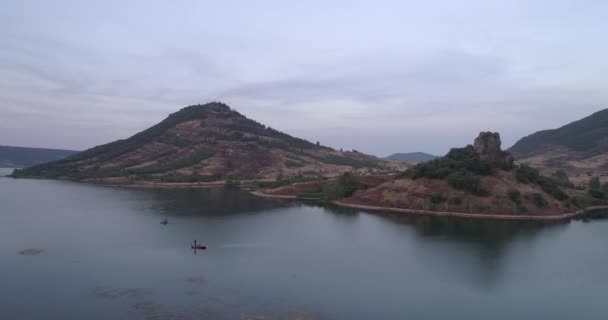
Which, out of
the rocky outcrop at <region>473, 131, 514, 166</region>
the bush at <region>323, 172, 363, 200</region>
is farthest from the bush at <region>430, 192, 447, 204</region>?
the bush at <region>323, 172, 363, 200</region>

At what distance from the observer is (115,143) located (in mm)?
163875

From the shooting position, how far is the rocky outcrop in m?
68.6

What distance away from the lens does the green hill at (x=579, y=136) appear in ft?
509

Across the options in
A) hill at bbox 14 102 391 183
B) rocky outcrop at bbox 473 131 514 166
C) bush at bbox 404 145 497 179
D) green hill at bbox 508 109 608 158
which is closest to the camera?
bush at bbox 404 145 497 179

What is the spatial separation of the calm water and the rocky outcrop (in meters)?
15.8

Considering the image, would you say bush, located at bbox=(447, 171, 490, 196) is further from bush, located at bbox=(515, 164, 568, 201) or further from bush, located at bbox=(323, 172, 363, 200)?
bush, located at bbox=(323, 172, 363, 200)

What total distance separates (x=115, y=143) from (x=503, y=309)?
160 metres

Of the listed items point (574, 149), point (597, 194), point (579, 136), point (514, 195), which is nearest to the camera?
point (514, 195)

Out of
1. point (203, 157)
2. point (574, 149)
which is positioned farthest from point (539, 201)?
point (574, 149)

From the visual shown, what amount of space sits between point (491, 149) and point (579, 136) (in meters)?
122

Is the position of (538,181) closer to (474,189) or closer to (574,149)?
(474,189)

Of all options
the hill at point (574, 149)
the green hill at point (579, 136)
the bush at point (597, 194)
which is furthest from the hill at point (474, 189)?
the green hill at point (579, 136)

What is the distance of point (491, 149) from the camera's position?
69.0 meters

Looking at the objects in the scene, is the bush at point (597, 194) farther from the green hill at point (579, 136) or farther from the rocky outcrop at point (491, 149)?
the green hill at point (579, 136)
